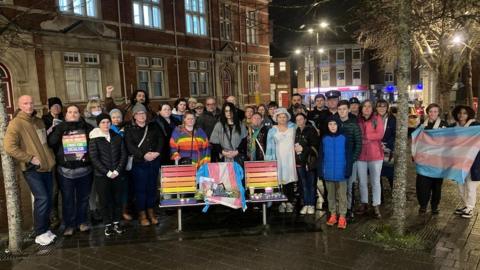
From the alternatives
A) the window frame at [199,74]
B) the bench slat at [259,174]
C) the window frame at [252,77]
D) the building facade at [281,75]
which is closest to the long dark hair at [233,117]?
the bench slat at [259,174]

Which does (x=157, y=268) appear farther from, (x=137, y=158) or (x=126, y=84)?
(x=126, y=84)

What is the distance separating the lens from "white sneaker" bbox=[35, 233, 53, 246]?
5.64m

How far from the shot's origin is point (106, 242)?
5730 mm

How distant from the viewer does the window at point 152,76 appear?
20.3 meters

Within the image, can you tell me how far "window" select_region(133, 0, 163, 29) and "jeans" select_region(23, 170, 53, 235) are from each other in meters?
15.7

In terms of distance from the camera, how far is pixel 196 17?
79.3 feet

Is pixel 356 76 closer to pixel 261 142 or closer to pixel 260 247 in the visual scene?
pixel 261 142

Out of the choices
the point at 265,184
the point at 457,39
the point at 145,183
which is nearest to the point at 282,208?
the point at 265,184

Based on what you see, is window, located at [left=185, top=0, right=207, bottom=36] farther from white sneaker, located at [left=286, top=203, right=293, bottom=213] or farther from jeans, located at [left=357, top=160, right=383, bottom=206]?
jeans, located at [left=357, top=160, right=383, bottom=206]

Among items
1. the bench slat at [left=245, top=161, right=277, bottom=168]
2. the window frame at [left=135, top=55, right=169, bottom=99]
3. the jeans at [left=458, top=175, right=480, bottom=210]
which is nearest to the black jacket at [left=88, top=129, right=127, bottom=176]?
the bench slat at [left=245, top=161, right=277, bottom=168]

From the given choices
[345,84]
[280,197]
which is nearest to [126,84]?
[280,197]

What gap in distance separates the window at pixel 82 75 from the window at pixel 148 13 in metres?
3.54

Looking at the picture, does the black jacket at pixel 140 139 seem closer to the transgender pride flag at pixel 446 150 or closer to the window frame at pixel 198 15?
the transgender pride flag at pixel 446 150

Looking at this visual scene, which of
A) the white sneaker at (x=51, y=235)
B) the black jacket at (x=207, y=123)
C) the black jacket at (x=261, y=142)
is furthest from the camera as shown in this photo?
the black jacket at (x=207, y=123)
